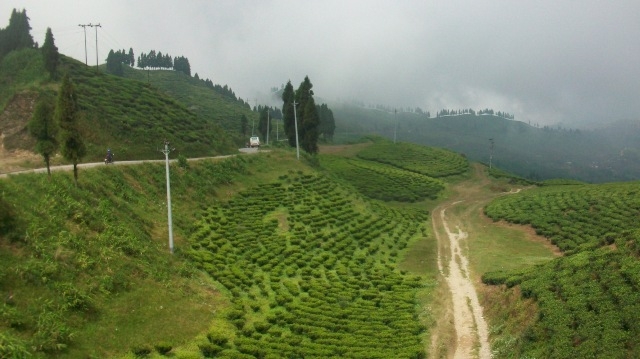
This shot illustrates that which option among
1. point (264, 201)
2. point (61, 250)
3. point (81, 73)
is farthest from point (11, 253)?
point (81, 73)

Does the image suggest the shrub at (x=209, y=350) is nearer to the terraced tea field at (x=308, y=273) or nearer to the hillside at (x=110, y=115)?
the terraced tea field at (x=308, y=273)

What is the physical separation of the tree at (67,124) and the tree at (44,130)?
2.36 ft

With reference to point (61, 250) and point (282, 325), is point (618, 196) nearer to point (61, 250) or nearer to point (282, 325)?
point (282, 325)

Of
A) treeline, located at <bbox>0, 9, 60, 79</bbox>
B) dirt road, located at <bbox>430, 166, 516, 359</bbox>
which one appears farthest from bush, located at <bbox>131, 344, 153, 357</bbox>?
treeline, located at <bbox>0, 9, 60, 79</bbox>

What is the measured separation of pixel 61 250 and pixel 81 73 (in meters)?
62.5

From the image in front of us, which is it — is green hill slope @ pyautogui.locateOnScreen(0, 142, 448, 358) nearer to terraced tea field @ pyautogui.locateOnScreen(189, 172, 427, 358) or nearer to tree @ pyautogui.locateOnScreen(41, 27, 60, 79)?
terraced tea field @ pyautogui.locateOnScreen(189, 172, 427, 358)

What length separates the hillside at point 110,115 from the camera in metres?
57.9

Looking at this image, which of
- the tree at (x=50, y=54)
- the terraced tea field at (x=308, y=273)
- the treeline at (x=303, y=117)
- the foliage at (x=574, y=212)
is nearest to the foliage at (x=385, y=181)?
the treeline at (x=303, y=117)

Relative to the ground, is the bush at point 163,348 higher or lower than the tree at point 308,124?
lower

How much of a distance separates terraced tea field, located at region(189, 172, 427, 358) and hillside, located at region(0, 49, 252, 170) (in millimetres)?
16310

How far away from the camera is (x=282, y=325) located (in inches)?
1166

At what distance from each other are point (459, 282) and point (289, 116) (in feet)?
172

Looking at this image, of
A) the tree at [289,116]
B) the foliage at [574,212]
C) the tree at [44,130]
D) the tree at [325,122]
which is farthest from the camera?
the tree at [325,122]

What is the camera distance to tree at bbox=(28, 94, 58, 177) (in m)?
34.1
